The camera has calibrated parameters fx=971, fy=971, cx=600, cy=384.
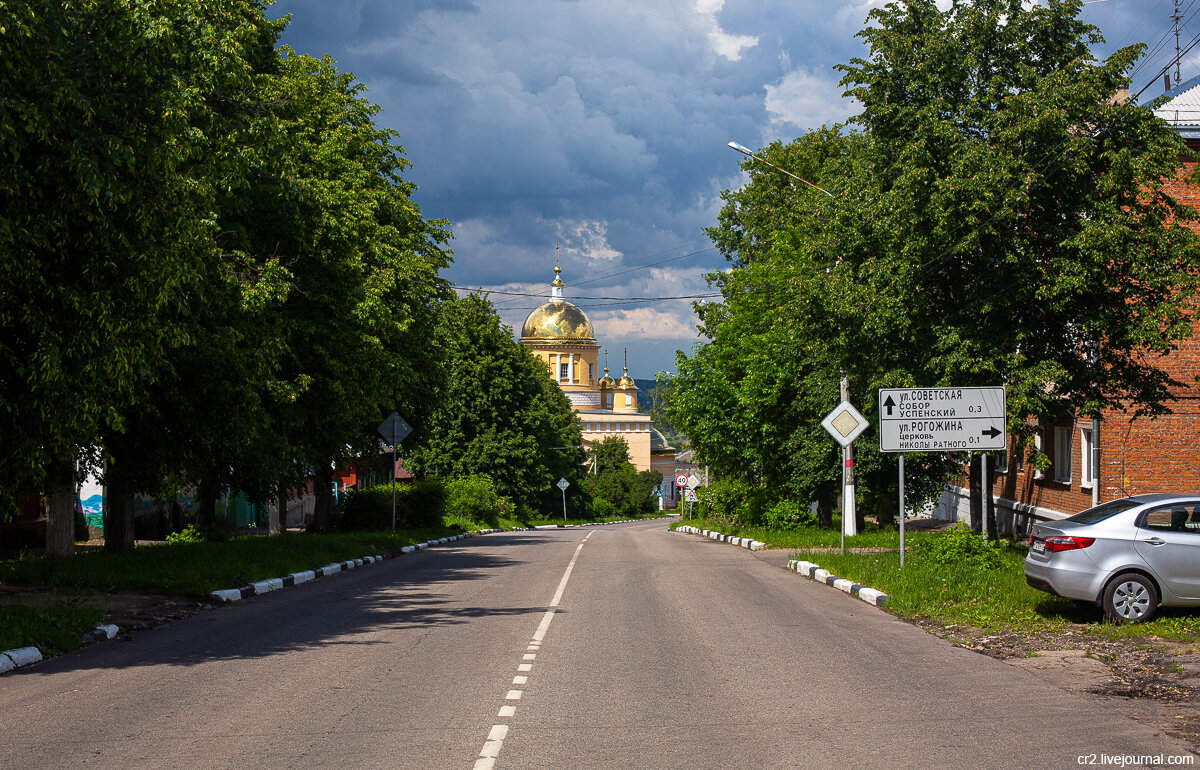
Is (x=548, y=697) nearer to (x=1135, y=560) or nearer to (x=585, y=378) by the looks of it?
(x=1135, y=560)

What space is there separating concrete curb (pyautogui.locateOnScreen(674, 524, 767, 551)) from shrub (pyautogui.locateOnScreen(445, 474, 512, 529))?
9.21m

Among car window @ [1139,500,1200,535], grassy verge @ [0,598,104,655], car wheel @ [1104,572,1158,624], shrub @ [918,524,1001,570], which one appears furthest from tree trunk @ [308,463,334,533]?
car window @ [1139,500,1200,535]

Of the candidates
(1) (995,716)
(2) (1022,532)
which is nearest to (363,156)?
(2) (1022,532)

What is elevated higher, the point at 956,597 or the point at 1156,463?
the point at 1156,463

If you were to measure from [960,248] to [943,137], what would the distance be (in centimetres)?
237

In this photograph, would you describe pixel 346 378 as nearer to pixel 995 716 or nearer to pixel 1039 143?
pixel 1039 143

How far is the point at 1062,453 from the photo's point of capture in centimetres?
2544

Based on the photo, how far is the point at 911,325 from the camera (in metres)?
18.0

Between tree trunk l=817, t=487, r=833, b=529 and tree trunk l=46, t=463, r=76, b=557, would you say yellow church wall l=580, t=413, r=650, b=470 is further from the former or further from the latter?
tree trunk l=46, t=463, r=76, b=557

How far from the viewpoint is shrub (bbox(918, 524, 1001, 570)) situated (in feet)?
49.9

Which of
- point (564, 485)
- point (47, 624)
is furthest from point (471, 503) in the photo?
point (47, 624)

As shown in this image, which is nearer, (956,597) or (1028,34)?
(956,597)

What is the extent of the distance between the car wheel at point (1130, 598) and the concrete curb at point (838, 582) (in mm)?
3200
